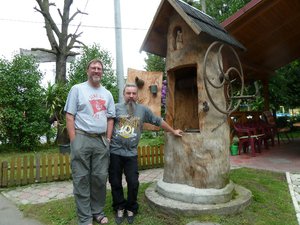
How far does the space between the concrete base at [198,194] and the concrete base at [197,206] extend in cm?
6

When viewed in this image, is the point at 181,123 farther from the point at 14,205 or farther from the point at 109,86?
the point at 109,86

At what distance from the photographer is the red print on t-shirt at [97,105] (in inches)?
143

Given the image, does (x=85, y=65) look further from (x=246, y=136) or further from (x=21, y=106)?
(x=246, y=136)

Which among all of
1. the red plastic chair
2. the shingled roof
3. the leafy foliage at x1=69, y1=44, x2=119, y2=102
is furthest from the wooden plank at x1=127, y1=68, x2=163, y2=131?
the leafy foliage at x1=69, y1=44, x2=119, y2=102

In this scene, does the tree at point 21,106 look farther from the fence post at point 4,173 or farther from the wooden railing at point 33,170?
the fence post at point 4,173

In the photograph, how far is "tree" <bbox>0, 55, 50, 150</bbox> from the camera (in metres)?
9.68

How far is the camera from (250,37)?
8.45 metres

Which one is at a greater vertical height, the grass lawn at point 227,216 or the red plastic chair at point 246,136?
the red plastic chair at point 246,136

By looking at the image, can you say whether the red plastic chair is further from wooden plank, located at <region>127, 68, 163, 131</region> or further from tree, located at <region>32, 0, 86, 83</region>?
tree, located at <region>32, 0, 86, 83</region>

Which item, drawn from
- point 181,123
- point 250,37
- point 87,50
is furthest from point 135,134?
point 87,50

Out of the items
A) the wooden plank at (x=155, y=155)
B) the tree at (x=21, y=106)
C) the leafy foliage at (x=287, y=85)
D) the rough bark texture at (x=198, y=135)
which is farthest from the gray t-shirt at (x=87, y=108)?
the leafy foliage at (x=287, y=85)

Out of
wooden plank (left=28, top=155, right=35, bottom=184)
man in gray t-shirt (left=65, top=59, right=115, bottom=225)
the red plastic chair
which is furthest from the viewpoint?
the red plastic chair

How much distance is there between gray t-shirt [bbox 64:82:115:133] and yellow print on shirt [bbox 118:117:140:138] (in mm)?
299

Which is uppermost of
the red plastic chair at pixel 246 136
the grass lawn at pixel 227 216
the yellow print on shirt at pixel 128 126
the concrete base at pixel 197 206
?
the yellow print on shirt at pixel 128 126
